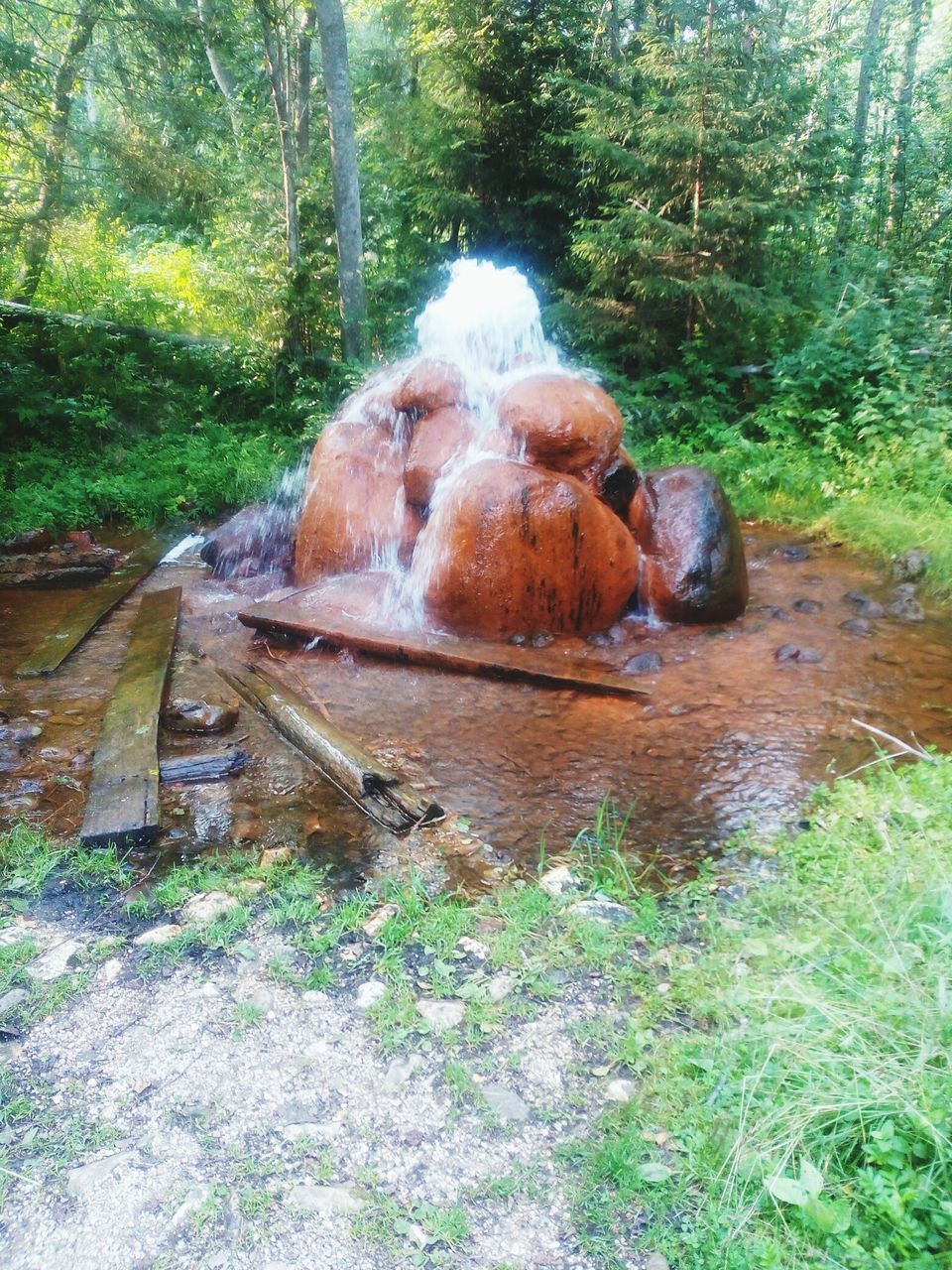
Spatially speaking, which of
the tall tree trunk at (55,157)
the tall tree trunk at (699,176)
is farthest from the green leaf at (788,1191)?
Answer: the tall tree trunk at (55,157)

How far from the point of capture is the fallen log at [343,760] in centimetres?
373

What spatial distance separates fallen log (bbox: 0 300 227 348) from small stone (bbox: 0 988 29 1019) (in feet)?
31.9

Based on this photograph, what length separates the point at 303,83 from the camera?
→ 41.2ft

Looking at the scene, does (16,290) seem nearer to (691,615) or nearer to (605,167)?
(605,167)

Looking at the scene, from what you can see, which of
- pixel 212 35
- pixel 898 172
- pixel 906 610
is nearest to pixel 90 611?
pixel 906 610

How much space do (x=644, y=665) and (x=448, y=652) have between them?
1.35 meters

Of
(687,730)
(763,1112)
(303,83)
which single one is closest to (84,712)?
(687,730)

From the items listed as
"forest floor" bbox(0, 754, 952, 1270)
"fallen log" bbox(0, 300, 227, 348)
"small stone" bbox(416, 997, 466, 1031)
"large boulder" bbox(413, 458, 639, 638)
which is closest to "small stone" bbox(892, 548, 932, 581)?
"large boulder" bbox(413, 458, 639, 638)

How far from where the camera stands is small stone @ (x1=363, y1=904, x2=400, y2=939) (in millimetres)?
2887

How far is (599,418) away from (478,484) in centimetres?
112

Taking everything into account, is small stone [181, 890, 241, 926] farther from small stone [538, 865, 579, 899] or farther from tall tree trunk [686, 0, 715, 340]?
tall tree trunk [686, 0, 715, 340]

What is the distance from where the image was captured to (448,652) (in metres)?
5.39

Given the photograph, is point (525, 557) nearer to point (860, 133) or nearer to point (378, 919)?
point (378, 919)

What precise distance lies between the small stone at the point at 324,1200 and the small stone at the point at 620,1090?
72 cm
